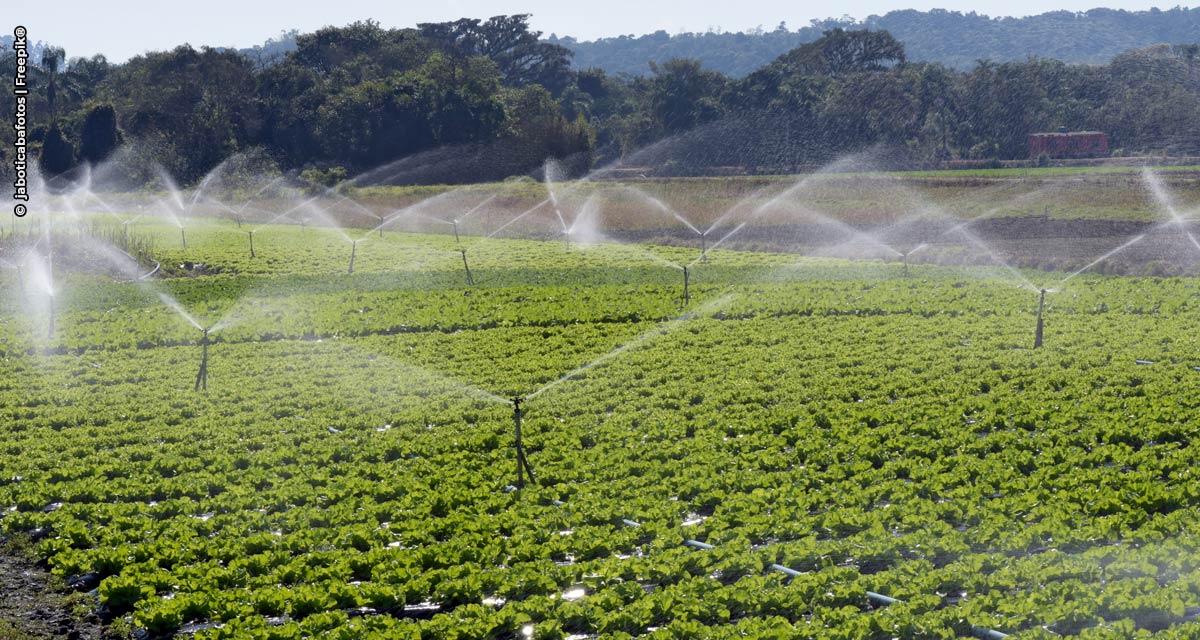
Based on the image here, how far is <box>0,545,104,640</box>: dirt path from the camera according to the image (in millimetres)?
11547

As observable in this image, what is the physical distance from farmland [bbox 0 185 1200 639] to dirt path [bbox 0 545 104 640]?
0.28 m

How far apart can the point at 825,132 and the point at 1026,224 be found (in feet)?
100

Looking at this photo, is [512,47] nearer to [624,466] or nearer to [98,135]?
[98,135]

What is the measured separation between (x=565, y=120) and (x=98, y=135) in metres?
33.0

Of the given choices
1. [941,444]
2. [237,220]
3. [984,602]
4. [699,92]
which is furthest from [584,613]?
[699,92]

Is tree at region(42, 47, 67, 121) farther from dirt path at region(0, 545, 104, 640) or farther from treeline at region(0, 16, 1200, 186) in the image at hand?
dirt path at region(0, 545, 104, 640)

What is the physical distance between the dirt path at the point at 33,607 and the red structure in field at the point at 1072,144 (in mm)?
76569

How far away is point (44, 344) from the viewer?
26.5 m

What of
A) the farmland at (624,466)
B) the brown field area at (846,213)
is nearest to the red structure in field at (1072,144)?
the brown field area at (846,213)

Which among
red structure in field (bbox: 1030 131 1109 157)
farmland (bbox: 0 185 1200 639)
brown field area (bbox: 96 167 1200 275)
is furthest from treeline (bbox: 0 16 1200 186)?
farmland (bbox: 0 185 1200 639)

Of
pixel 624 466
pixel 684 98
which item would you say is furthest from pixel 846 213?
pixel 624 466

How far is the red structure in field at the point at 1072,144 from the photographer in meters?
→ 80.3

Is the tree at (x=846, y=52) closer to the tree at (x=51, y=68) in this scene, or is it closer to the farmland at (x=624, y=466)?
the tree at (x=51, y=68)

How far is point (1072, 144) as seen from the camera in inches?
3169
